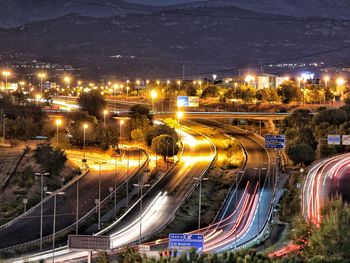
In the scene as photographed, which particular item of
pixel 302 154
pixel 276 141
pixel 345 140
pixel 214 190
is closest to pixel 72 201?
pixel 214 190

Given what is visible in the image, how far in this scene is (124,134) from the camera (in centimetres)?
8681

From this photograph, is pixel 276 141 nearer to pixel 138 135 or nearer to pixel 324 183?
pixel 324 183

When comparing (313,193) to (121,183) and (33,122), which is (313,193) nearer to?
(121,183)

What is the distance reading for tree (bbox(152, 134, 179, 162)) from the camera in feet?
233

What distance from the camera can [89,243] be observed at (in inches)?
963

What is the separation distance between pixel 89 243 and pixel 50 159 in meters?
35.1

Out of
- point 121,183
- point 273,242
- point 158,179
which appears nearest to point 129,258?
point 273,242

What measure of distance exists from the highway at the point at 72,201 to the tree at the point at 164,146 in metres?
1.55

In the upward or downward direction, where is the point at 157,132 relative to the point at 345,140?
downward

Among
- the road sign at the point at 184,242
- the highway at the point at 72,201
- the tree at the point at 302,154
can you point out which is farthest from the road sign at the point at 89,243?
the tree at the point at 302,154

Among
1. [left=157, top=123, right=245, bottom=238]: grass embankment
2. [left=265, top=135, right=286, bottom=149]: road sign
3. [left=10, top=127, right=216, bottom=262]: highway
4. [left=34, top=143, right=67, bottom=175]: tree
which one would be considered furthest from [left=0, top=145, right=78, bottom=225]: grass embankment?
[left=265, top=135, right=286, bottom=149]: road sign

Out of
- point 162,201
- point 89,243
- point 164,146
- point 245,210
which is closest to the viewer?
point 89,243

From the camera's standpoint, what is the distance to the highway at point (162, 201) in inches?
1588

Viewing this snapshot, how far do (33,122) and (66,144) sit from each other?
6.82 meters
